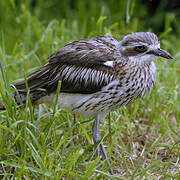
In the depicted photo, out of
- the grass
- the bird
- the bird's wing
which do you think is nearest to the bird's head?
the bird

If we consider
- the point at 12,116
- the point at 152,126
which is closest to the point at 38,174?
the point at 12,116

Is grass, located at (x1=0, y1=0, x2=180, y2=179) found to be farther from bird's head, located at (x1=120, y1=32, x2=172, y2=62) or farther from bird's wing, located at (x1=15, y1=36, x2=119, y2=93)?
bird's head, located at (x1=120, y1=32, x2=172, y2=62)

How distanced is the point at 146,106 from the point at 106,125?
1.70ft

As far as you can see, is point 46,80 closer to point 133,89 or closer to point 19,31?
point 133,89

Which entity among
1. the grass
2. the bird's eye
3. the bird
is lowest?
the grass

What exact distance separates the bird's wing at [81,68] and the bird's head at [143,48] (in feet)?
0.38

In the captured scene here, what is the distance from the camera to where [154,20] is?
628 cm

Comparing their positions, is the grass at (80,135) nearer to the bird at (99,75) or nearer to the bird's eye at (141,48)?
the bird at (99,75)

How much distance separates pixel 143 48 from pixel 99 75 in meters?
0.40

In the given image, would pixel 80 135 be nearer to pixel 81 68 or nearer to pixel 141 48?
pixel 81 68

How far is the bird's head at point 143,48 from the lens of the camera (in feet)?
10.0

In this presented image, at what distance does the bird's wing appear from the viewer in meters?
3.13

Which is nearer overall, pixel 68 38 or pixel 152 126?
pixel 152 126

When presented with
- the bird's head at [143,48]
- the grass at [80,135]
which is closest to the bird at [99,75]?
the bird's head at [143,48]
